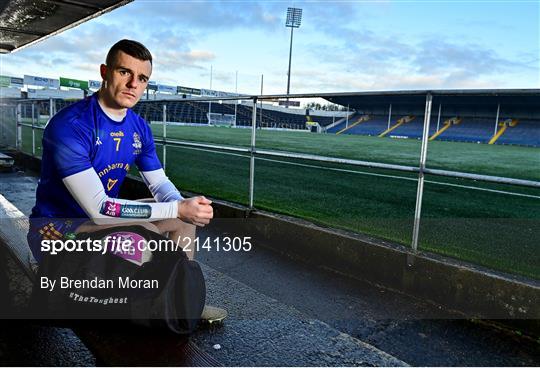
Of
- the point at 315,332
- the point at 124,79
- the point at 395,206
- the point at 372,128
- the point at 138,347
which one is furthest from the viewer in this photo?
the point at 372,128

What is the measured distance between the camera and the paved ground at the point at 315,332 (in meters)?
1.93

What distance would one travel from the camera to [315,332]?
7.20 feet

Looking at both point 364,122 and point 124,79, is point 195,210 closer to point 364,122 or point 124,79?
point 124,79

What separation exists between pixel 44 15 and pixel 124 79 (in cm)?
292

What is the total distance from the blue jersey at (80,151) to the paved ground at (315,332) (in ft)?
2.01

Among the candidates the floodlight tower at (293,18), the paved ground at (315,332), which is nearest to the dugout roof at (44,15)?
the paved ground at (315,332)

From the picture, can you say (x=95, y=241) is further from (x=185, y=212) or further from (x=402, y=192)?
(x=402, y=192)

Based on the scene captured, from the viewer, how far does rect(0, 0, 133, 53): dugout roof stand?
3.76 m

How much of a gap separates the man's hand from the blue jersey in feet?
1.44

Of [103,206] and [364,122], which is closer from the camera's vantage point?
[103,206]

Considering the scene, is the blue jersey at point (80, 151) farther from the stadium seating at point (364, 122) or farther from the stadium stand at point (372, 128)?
Result: the stadium stand at point (372, 128)

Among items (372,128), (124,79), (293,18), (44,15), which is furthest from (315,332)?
(293,18)

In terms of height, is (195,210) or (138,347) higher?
(195,210)

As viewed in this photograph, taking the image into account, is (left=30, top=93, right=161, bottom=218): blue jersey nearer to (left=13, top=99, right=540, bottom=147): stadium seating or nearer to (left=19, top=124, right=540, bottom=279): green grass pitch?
(left=19, top=124, right=540, bottom=279): green grass pitch
